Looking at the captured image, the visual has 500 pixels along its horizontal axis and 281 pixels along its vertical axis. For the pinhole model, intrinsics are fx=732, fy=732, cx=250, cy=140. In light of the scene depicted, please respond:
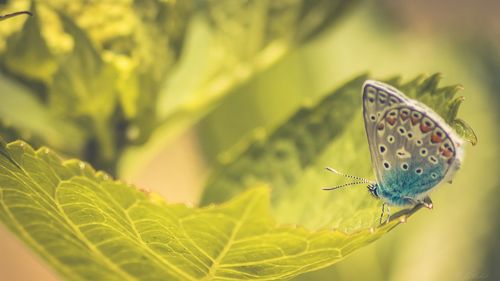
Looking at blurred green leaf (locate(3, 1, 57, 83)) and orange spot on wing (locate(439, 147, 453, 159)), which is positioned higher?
blurred green leaf (locate(3, 1, 57, 83))

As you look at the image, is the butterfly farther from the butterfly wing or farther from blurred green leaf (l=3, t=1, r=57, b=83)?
blurred green leaf (l=3, t=1, r=57, b=83)

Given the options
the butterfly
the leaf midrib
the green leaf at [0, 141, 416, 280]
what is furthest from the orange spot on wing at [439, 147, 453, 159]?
the leaf midrib

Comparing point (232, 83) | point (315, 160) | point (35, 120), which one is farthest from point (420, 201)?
point (35, 120)

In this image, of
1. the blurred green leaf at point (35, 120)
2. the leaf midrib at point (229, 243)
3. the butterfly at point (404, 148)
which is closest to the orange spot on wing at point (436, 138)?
the butterfly at point (404, 148)

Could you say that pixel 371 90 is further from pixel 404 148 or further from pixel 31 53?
pixel 31 53

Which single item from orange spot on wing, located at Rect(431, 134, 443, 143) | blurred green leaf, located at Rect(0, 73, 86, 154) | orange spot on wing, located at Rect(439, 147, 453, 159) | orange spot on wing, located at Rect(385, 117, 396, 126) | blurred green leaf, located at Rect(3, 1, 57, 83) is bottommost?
orange spot on wing, located at Rect(439, 147, 453, 159)

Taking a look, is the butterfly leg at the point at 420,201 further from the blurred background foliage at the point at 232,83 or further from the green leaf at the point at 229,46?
the green leaf at the point at 229,46

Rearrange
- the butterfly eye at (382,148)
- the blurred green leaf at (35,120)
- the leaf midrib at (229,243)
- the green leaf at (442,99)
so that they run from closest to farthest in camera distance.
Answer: the leaf midrib at (229,243) < the green leaf at (442,99) < the butterfly eye at (382,148) < the blurred green leaf at (35,120)
